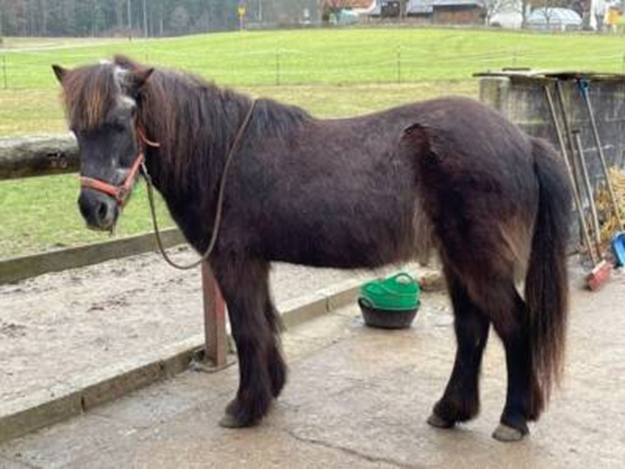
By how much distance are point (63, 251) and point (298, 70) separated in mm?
28935

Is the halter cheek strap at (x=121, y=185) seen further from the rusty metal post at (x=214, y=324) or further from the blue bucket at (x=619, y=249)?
the blue bucket at (x=619, y=249)

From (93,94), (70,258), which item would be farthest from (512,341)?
(70,258)

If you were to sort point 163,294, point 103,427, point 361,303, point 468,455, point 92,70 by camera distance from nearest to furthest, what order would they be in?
point 92,70, point 468,455, point 103,427, point 361,303, point 163,294

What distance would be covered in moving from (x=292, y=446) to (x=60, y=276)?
3.45 metres

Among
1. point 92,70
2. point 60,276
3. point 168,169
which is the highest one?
point 92,70

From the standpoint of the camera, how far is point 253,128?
11.5ft

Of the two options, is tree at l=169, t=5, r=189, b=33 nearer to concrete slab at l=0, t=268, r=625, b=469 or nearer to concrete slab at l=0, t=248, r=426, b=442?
concrete slab at l=0, t=248, r=426, b=442

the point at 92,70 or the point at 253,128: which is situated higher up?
the point at 92,70

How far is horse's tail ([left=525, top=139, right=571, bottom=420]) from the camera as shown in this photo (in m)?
3.37

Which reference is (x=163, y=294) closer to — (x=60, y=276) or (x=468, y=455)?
(x=60, y=276)

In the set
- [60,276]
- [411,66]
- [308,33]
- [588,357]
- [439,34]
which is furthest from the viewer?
[308,33]

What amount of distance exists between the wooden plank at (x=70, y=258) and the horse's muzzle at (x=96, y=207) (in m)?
1.20

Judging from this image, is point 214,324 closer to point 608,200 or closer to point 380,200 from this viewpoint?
point 380,200

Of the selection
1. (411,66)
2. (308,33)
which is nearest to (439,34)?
(308,33)
